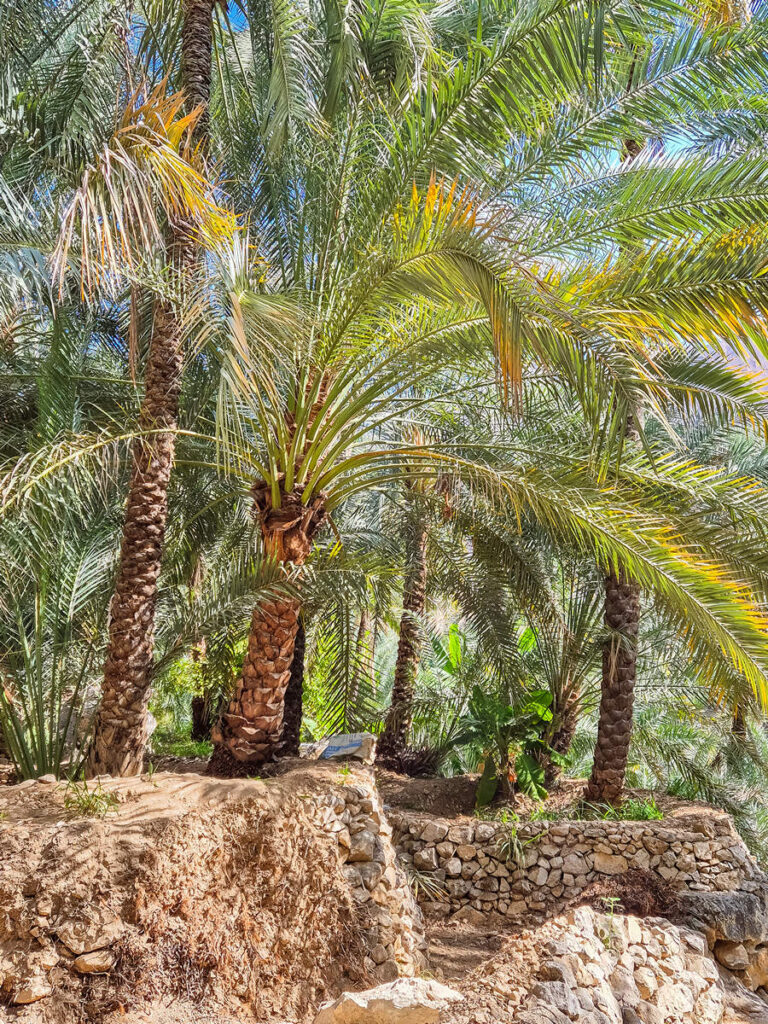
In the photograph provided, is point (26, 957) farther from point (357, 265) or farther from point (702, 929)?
point (702, 929)

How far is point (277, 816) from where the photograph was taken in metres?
4.82

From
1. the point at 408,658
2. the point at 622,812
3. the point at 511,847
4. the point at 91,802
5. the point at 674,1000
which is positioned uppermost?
the point at 408,658

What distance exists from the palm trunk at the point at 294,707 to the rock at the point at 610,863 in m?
3.10

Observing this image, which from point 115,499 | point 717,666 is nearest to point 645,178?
point 717,666

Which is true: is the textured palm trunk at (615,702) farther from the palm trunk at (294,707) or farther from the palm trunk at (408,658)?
the palm trunk at (294,707)

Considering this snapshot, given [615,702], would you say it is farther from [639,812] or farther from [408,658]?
[408,658]

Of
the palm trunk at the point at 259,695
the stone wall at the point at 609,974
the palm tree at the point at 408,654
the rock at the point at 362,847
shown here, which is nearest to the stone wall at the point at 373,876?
the rock at the point at 362,847

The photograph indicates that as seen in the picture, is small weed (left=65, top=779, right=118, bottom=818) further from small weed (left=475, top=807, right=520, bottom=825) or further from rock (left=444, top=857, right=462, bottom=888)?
small weed (left=475, top=807, right=520, bottom=825)

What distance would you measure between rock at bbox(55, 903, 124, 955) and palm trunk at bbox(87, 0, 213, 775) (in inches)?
60.4

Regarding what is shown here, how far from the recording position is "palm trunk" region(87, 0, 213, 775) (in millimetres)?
5301

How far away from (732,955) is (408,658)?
15.7 ft

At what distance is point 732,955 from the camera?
664 centimetres

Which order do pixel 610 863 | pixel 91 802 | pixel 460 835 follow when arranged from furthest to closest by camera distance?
pixel 460 835, pixel 610 863, pixel 91 802

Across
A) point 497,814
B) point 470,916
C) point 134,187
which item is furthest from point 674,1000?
point 134,187
